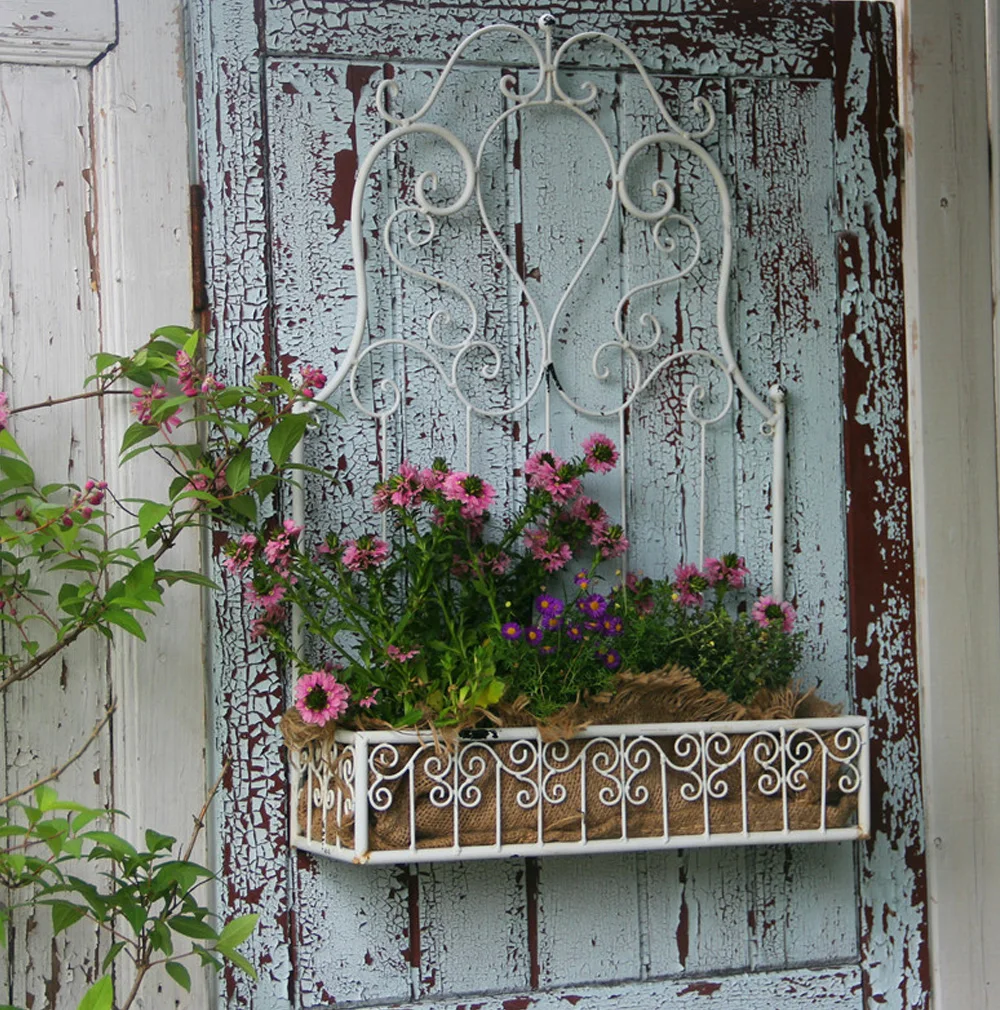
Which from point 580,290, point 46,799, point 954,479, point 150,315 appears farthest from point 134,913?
point 954,479

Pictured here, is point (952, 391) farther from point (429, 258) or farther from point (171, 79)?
point (171, 79)

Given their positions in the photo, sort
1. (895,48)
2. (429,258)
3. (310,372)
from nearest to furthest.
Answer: (310,372) < (429,258) < (895,48)

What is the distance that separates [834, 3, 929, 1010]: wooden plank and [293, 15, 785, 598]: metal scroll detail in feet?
0.45

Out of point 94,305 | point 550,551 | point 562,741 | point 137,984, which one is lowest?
point 137,984

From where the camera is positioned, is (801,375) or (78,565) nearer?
(78,565)

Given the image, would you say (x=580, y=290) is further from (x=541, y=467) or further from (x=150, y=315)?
(x=150, y=315)

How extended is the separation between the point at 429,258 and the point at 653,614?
563 millimetres

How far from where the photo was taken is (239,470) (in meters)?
1.72

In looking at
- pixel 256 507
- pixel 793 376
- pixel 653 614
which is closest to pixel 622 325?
pixel 793 376

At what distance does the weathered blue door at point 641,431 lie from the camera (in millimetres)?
1816

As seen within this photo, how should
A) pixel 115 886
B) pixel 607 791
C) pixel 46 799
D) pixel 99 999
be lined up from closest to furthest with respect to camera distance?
1. pixel 99 999
2. pixel 46 799
3. pixel 607 791
4. pixel 115 886

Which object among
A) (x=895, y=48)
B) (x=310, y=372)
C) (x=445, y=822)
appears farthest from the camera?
(x=895, y=48)

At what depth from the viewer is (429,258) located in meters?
1.88

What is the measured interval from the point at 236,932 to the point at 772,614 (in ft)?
2.54
